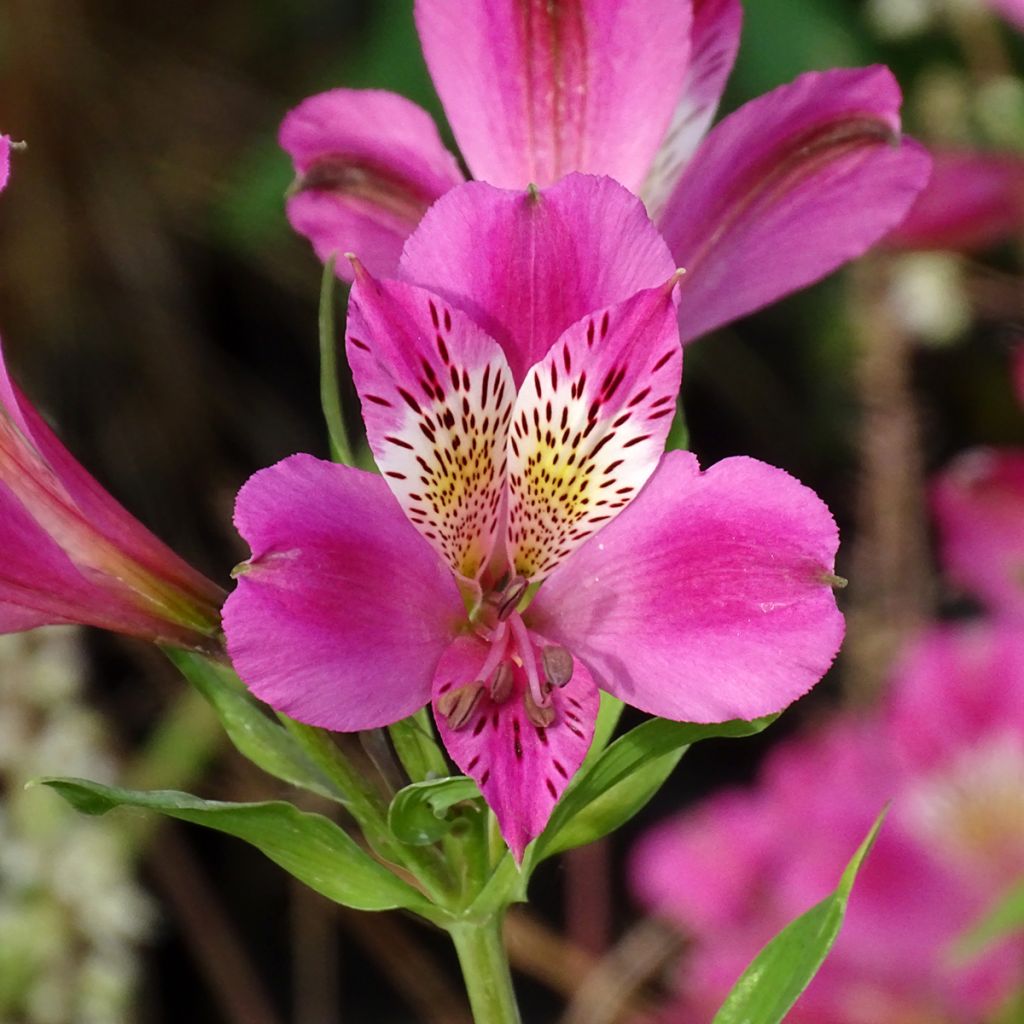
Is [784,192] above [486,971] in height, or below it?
above

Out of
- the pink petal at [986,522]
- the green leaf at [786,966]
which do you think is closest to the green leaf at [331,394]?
the green leaf at [786,966]

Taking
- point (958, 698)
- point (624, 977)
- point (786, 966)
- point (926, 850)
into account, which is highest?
point (786, 966)

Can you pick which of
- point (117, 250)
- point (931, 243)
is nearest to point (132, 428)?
point (117, 250)

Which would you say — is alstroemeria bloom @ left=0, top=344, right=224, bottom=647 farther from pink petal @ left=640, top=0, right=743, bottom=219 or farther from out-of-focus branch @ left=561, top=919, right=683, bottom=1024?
out-of-focus branch @ left=561, top=919, right=683, bottom=1024

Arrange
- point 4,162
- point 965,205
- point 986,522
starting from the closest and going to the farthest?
point 4,162, point 986,522, point 965,205

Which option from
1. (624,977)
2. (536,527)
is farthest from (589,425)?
(624,977)

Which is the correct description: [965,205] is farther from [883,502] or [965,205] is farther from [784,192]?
[784,192]

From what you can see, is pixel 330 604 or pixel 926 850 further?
pixel 926 850

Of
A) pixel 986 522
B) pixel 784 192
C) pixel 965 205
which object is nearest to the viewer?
pixel 784 192
